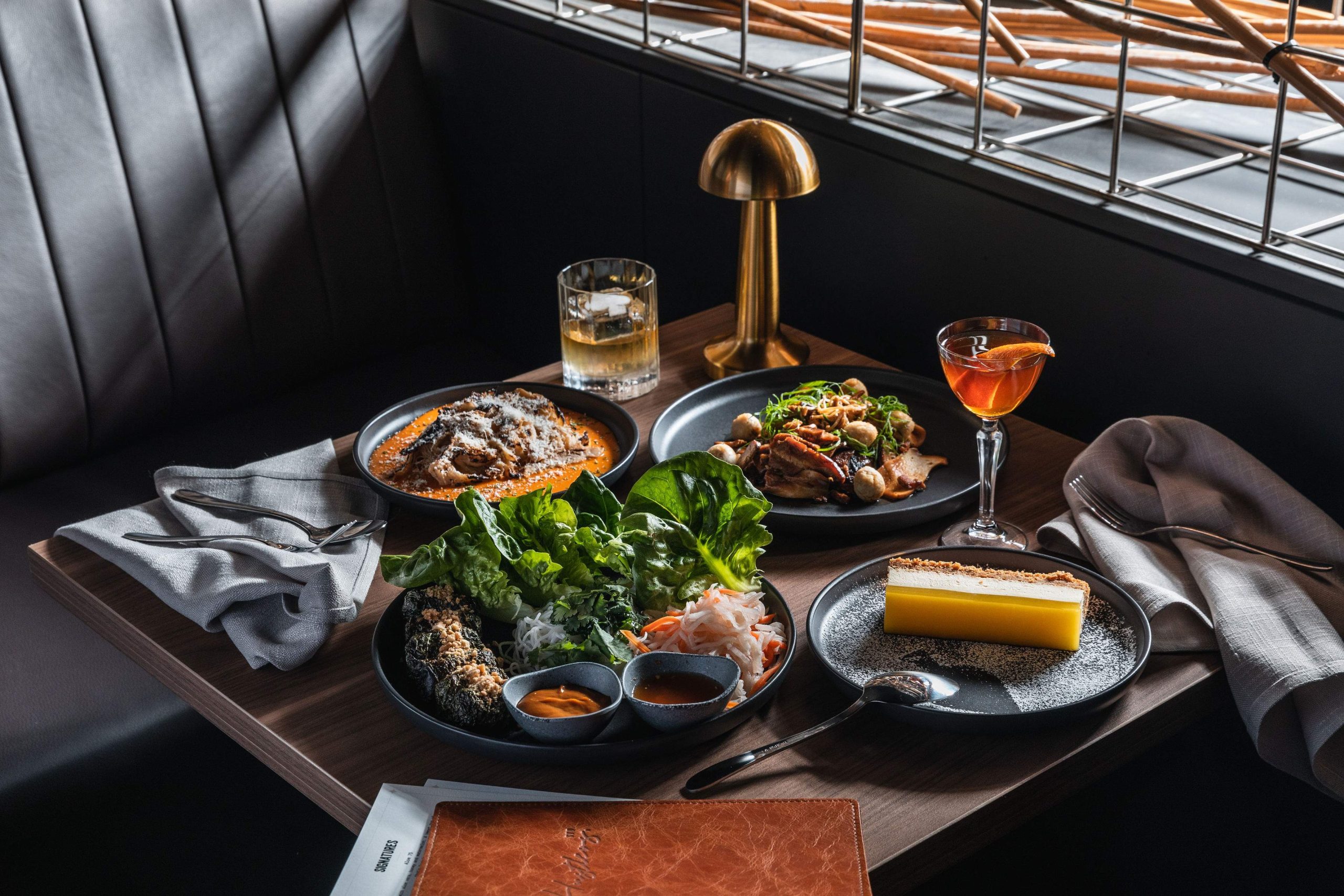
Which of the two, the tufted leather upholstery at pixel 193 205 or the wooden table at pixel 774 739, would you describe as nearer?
the wooden table at pixel 774 739

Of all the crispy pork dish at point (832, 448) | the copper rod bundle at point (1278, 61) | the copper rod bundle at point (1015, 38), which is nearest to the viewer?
the copper rod bundle at point (1278, 61)

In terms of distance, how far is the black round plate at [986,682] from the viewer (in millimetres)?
965

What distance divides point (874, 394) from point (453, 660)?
2.26 ft

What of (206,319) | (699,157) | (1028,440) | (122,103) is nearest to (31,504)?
(206,319)

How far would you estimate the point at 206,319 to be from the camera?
6.68 feet

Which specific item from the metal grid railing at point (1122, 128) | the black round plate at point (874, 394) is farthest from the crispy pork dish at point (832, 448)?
the metal grid railing at point (1122, 128)

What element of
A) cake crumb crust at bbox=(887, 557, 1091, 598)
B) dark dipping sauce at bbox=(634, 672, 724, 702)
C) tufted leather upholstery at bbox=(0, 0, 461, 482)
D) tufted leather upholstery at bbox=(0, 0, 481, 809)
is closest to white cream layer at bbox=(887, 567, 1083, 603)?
cake crumb crust at bbox=(887, 557, 1091, 598)

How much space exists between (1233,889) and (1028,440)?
589 millimetres

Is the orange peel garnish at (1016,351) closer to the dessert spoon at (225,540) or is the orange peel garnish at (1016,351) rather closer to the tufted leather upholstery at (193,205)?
the dessert spoon at (225,540)

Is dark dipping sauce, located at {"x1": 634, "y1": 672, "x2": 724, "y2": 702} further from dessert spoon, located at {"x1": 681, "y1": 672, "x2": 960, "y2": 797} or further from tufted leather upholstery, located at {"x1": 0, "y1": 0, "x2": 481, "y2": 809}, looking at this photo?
tufted leather upholstery, located at {"x1": 0, "y1": 0, "x2": 481, "y2": 809}

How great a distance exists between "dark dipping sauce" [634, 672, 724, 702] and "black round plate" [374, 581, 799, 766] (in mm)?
19

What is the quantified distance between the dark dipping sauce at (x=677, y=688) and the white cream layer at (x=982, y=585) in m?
0.21

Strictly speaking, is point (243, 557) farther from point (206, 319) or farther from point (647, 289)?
point (206, 319)

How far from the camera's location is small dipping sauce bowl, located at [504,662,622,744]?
922 millimetres
